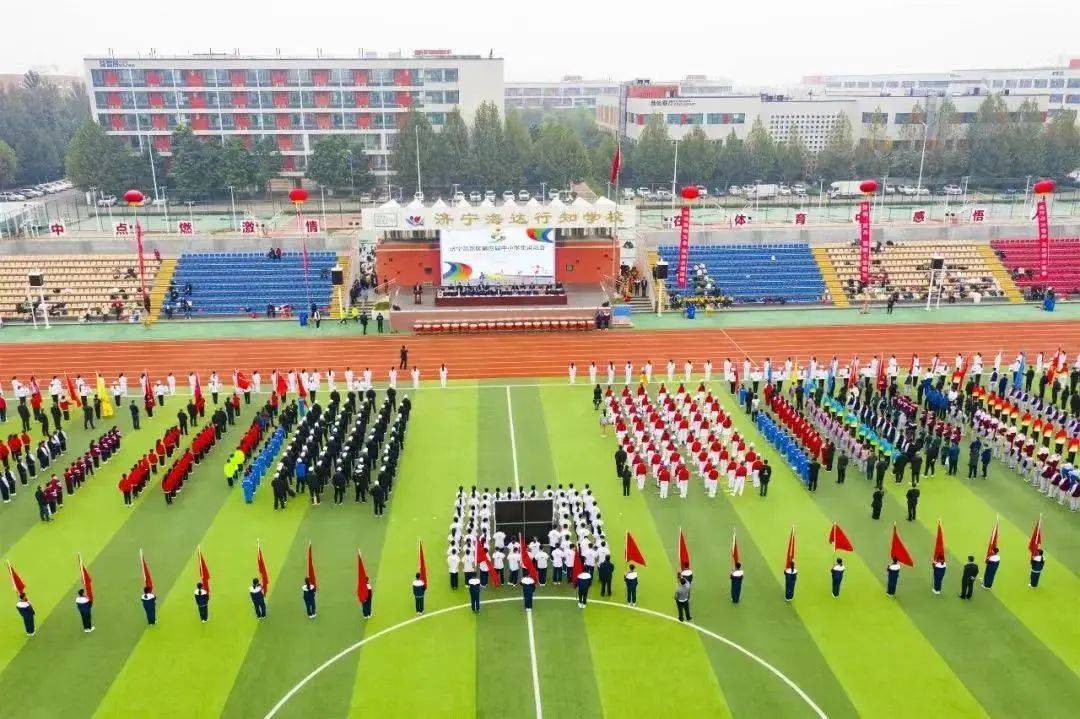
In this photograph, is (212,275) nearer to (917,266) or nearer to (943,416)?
(943,416)

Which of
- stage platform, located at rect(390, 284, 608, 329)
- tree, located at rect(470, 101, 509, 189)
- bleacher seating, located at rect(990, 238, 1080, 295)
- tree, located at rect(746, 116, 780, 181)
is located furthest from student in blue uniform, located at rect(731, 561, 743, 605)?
tree, located at rect(746, 116, 780, 181)

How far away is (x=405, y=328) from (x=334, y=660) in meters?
20.5

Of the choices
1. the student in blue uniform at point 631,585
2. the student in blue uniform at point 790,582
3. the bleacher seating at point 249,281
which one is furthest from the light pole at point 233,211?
the student in blue uniform at point 790,582

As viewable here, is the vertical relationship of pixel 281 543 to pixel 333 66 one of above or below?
below

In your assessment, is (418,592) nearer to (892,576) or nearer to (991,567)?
(892,576)

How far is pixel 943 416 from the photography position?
21750 millimetres

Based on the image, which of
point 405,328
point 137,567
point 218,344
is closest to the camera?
point 137,567

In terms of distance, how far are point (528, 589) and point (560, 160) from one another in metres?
45.9

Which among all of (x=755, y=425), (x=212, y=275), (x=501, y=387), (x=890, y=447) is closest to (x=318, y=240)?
(x=212, y=275)

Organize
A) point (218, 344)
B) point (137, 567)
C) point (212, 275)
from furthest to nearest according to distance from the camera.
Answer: point (212, 275) < point (218, 344) < point (137, 567)

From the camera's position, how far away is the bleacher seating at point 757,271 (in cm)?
3622

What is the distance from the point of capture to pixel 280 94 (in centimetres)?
6312

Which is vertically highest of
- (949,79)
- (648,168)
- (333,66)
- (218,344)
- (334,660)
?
(949,79)

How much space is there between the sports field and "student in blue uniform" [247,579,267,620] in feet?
0.70
